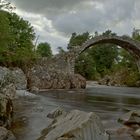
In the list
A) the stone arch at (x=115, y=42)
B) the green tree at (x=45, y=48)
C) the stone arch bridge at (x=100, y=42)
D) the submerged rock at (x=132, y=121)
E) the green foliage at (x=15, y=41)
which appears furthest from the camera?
the green tree at (x=45, y=48)

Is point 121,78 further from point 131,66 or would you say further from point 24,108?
point 24,108

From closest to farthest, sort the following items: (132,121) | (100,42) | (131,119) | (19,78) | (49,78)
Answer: (132,121) < (131,119) < (19,78) < (49,78) < (100,42)

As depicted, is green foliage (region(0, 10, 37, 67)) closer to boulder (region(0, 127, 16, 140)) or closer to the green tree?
boulder (region(0, 127, 16, 140))

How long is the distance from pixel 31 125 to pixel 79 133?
4246mm

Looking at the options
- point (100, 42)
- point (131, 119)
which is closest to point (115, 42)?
point (100, 42)

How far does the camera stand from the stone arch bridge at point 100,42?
41.6 metres

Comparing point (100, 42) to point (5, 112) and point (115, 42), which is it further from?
point (5, 112)

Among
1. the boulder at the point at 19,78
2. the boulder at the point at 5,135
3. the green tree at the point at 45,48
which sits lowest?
the boulder at the point at 5,135

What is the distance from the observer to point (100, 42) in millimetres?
49062

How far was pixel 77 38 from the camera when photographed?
330ft

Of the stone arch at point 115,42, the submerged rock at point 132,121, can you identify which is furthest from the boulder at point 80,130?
the stone arch at point 115,42

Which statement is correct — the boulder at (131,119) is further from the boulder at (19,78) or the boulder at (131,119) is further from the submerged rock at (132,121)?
the boulder at (19,78)

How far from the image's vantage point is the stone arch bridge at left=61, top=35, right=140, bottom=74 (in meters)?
41.6

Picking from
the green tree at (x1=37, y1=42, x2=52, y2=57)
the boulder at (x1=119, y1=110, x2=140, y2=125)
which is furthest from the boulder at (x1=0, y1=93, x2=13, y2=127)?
the green tree at (x1=37, y1=42, x2=52, y2=57)
